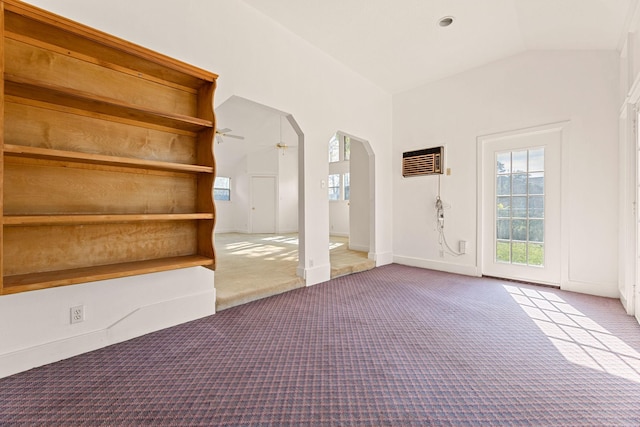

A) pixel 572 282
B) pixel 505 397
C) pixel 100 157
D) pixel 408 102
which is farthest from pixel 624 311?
pixel 100 157

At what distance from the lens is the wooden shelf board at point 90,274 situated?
1641 millimetres

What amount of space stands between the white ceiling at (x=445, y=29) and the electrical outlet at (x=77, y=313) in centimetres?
300

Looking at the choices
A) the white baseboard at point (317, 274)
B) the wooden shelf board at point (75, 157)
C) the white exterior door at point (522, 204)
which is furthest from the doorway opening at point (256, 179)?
the wooden shelf board at point (75, 157)

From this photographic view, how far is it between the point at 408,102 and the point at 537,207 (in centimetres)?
246

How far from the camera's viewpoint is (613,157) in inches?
122

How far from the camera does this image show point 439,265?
443 centimetres

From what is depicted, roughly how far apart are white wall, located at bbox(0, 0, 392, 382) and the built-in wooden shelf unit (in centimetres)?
22

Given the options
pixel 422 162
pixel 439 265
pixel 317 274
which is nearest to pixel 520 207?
pixel 439 265

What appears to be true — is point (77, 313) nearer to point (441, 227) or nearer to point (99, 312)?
point (99, 312)

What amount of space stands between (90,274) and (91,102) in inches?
44.4

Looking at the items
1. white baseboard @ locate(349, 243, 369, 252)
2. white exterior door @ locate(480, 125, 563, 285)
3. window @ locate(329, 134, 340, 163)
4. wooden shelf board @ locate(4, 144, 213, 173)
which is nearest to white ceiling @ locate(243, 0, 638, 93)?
white exterior door @ locate(480, 125, 563, 285)

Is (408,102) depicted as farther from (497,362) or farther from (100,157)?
(100,157)

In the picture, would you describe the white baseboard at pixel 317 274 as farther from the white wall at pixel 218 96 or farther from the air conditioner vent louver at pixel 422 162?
the air conditioner vent louver at pixel 422 162

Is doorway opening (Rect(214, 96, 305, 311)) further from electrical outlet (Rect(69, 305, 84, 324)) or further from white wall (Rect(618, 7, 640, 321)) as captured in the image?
white wall (Rect(618, 7, 640, 321))
